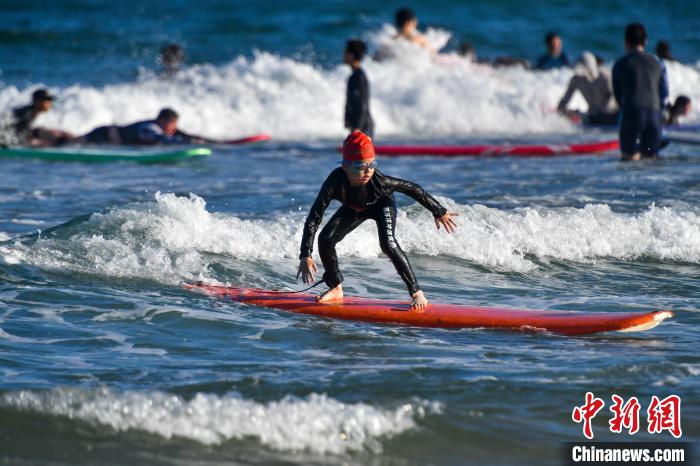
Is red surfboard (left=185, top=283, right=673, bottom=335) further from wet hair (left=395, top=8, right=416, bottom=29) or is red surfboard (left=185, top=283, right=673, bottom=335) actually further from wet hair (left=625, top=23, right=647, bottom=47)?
wet hair (left=395, top=8, right=416, bottom=29)

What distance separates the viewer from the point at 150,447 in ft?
16.3

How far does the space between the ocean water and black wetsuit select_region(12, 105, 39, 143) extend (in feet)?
4.35

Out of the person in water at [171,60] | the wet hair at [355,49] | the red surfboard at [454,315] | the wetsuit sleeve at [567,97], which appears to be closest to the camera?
the red surfboard at [454,315]

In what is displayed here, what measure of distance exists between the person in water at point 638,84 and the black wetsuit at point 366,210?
255 inches

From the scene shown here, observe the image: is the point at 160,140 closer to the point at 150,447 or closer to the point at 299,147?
the point at 299,147

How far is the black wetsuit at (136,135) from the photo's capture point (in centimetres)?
1638

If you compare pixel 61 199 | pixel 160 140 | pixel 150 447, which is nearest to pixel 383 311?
pixel 150 447

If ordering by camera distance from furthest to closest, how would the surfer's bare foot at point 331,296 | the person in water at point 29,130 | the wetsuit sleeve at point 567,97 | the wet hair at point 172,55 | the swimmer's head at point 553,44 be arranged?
the swimmer's head at point 553,44, the wet hair at point 172,55, the wetsuit sleeve at point 567,97, the person in water at point 29,130, the surfer's bare foot at point 331,296

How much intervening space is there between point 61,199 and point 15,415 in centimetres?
666

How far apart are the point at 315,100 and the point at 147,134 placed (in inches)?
204

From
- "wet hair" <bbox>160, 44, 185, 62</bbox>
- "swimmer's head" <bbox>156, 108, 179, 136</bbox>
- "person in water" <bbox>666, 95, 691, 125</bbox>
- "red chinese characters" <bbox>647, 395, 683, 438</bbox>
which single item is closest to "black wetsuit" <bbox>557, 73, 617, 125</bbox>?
"person in water" <bbox>666, 95, 691, 125</bbox>

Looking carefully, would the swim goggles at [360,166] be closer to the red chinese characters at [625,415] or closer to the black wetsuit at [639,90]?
the red chinese characters at [625,415]

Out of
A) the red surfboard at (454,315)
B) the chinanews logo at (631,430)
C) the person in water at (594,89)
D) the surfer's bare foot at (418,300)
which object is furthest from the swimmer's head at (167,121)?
the chinanews logo at (631,430)

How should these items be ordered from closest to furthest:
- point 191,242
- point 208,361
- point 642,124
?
point 208,361 < point 191,242 < point 642,124
